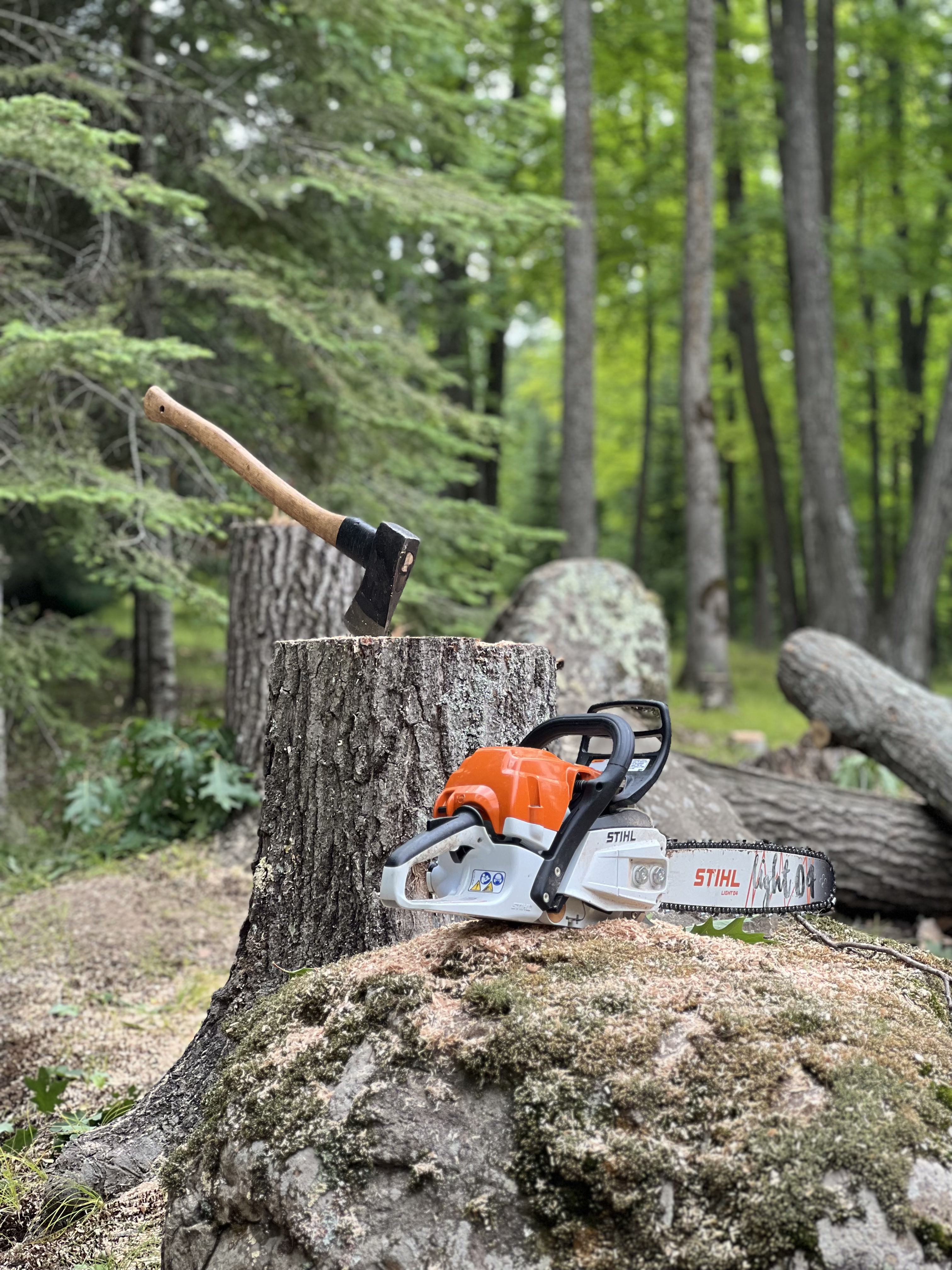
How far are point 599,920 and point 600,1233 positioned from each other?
0.68 meters

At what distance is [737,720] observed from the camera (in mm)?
11359

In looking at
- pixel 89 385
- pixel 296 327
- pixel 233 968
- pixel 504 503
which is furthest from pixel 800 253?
pixel 504 503

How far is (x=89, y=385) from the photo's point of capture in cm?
626

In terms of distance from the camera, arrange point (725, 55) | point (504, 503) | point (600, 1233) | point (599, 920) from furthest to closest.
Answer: point (504, 503), point (725, 55), point (599, 920), point (600, 1233)

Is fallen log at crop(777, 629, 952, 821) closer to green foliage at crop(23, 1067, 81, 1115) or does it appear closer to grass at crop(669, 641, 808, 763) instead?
grass at crop(669, 641, 808, 763)

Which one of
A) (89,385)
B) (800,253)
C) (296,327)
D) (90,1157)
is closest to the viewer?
(90,1157)

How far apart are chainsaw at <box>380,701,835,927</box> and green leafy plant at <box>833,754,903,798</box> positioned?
215 inches

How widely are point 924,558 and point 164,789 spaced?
888 cm

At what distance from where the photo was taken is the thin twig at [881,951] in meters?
2.20

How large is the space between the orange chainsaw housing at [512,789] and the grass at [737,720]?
5.55 metres

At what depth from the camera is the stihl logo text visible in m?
2.51

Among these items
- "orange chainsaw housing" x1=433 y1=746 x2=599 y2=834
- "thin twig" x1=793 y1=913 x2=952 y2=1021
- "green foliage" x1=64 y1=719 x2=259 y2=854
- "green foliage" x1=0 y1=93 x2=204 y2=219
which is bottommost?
"green foliage" x1=64 y1=719 x2=259 y2=854

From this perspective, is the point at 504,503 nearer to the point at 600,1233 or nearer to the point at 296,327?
the point at 296,327

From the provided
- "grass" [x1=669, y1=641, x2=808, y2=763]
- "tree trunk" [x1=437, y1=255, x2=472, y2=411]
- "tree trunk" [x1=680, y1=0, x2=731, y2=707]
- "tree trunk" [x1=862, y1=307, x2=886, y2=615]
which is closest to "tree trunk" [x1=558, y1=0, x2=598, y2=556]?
"tree trunk" [x1=680, y1=0, x2=731, y2=707]
